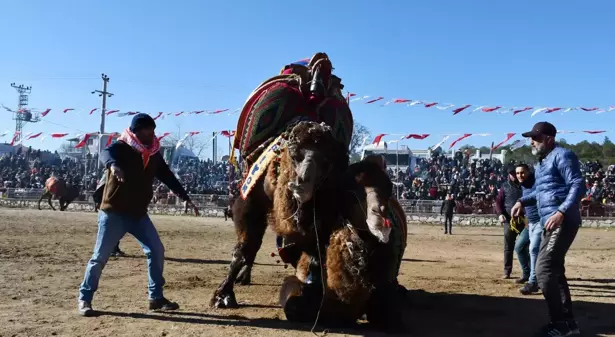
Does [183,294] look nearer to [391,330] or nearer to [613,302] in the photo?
[391,330]

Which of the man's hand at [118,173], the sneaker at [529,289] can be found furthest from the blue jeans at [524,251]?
the man's hand at [118,173]

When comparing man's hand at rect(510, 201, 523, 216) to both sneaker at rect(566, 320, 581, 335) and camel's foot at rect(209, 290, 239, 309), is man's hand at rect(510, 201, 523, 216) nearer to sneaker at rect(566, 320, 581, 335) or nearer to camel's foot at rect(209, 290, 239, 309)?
sneaker at rect(566, 320, 581, 335)

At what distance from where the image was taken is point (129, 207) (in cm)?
568

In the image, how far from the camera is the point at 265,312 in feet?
19.6

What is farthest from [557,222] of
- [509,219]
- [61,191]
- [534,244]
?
[61,191]

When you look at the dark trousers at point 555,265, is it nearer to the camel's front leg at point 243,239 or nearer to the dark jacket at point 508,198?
the camel's front leg at point 243,239

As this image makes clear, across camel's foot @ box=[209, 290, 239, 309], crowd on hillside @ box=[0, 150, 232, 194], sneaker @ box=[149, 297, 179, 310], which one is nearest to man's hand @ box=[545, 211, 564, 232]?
camel's foot @ box=[209, 290, 239, 309]

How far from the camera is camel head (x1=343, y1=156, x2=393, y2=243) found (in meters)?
4.66

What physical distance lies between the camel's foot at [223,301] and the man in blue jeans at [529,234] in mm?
4022

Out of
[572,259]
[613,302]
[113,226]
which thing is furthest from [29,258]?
[572,259]

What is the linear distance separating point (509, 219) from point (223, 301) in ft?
17.7

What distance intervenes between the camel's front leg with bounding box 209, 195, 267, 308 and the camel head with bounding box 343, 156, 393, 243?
143 centimetres

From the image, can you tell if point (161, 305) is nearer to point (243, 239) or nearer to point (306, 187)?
point (243, 239)

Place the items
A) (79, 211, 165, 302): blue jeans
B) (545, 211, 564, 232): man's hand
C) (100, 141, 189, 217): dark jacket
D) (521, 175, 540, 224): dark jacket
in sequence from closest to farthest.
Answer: (545, 211, 564, 232): man's hand
(79, 211, 165, 302): blue jeans
(100, 141, 189, 217): dark jacket
(521, 175, 540, 224): dark jacket
